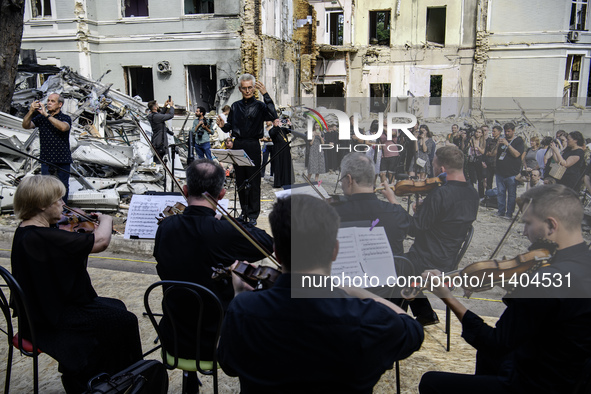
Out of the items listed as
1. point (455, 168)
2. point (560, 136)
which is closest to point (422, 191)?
point (455, 168)

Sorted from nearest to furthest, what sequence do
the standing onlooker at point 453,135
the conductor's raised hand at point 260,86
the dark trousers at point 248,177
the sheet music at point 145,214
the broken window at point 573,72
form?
1. the standing onlooker at point 453,135
2. the sheet music at point 145,214
3. the conductor's raised hand at point 260,86
4. the dark trousers at point 248,177
5. the broken window at point 573,72

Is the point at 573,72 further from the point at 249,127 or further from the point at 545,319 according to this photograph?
the point at 545,319

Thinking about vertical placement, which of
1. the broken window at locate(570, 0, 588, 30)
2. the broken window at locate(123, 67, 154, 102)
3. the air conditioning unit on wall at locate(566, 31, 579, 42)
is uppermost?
the broken window at locate(570, 0, 588, 30)

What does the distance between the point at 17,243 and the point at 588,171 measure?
302 centimetres

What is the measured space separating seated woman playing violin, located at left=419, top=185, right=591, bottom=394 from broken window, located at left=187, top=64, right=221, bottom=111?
16.2 m

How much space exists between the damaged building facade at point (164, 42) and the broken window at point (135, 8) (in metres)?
0.04

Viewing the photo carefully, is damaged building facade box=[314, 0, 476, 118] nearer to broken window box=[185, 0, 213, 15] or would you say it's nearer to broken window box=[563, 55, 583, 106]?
broken window box=[563, 55, 583, 106]

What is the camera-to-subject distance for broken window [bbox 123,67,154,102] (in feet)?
57.6

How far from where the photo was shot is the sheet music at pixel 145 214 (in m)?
3.65

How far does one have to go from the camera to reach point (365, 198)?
2680 millimetres

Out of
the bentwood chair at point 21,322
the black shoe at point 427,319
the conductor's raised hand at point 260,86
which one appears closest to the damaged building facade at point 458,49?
the conductor's raised hand at point 260,86

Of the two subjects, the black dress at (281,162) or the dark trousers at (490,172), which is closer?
the dark trousers at (490,172)

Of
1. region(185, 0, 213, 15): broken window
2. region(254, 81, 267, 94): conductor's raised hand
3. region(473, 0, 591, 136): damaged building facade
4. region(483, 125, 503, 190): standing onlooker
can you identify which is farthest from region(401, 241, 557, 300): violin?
region(473, 0, 591, 136): damaged building facade

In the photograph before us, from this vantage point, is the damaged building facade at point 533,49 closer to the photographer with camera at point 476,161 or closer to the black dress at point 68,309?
the photographer with camera at point 476,161
